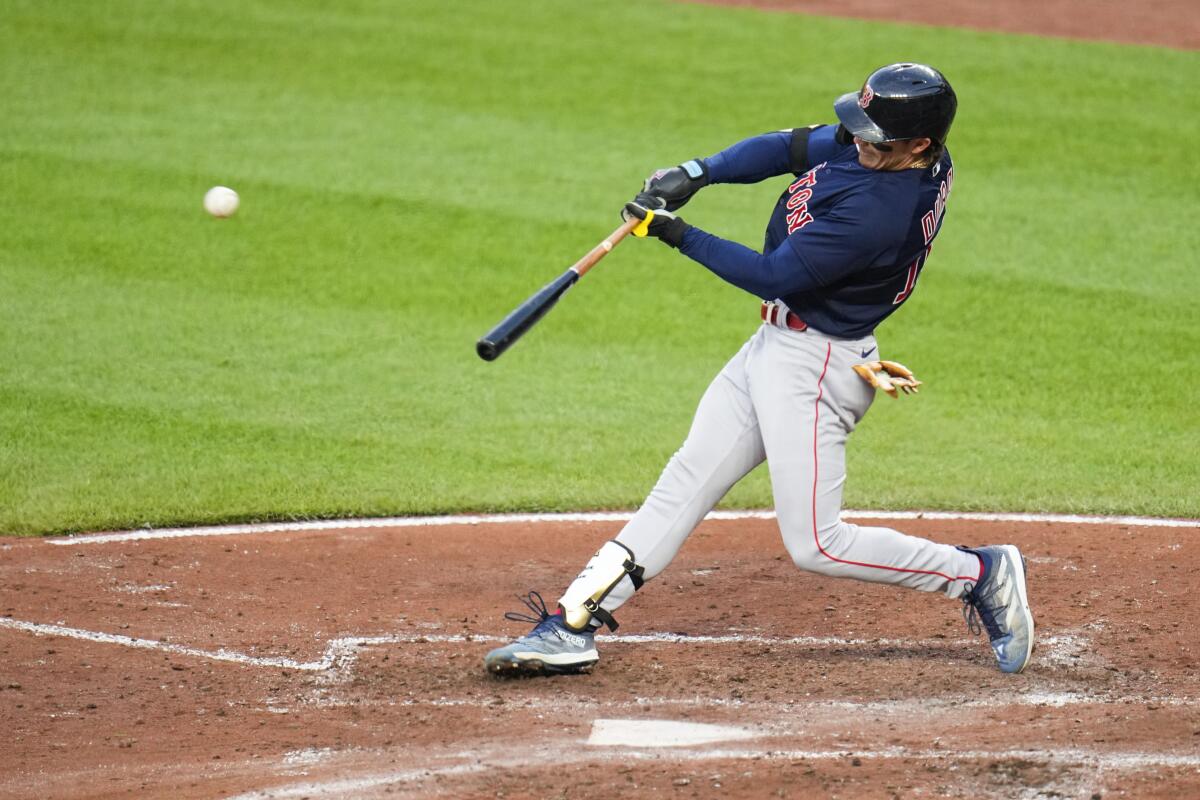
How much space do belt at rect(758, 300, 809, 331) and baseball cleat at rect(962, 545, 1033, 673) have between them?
0.88 metres

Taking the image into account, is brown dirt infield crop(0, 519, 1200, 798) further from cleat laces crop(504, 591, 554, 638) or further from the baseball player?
the baseball player

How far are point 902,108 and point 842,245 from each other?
41cm

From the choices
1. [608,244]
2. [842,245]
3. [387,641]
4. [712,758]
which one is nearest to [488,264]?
[387,641]

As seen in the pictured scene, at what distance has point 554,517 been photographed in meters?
6.29

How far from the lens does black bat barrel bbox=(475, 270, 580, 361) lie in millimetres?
4223

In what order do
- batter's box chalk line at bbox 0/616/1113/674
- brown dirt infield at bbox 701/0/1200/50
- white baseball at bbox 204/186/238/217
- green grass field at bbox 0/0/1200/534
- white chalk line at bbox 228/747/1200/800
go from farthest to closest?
brown dirt infield at bbox 701/0/1200/50, white baseball at bbox 204/186/238/217, green grass field at bbox 0/0/1200/534, batter's box chalk line at bbox 0/616/1113/674, white chalk line at bbox 228/747/1200/800

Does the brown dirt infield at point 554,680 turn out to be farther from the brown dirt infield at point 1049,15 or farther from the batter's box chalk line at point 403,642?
the brown dirt infield at point 1049,15

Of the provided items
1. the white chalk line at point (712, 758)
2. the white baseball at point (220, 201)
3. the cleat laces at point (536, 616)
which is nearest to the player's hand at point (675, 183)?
the cleat laces at point (536, 616)

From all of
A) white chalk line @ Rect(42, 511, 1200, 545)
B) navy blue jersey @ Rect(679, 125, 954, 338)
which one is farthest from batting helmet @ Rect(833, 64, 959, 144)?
white chalk line @ Rect(42, 511, 1200, 545)

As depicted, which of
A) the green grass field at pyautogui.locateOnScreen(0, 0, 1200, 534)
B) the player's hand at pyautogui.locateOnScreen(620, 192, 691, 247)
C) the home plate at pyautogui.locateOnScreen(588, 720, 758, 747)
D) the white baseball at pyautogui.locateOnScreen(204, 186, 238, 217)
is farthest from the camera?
the white baseball at pyautogui.locateOnScreen(204, 186, 238, 217)

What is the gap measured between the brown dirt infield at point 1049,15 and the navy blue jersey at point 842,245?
33.3 ft

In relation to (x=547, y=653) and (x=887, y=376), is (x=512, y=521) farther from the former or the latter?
(x=887, y=376)

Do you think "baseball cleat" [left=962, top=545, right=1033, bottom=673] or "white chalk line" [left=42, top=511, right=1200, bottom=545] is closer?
"baseball cleat" [left=962, top=545, right=1033, bottom=673]

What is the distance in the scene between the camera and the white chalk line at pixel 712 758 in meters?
3.71
